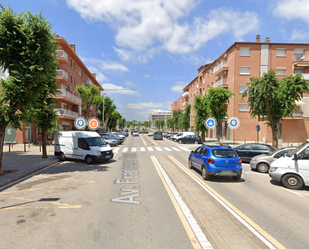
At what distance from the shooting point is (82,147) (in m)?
12.7

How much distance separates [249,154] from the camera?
42.3 feet

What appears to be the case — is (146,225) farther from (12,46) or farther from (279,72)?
(279,72)

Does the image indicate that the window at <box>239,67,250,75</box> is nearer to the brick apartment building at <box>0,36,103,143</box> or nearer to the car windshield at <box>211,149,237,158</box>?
the brick apartment building at <box>0,36,103,143</box>

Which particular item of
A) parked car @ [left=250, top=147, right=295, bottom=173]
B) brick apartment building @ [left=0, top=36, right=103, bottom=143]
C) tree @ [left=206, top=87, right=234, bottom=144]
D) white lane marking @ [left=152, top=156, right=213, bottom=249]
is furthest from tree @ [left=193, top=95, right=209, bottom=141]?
white lane marking @ [left=152, top=156, right=213, bottom=249]

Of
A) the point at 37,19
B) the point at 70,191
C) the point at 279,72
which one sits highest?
the point at 279,72

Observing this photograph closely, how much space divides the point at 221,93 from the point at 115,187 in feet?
80.0

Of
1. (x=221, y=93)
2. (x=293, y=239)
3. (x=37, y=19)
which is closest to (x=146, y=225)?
(x=293, y=239)

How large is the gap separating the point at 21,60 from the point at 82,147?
19.3ft

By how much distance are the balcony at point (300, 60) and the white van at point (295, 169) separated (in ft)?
104

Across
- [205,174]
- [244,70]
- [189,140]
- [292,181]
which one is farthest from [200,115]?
[292,181]

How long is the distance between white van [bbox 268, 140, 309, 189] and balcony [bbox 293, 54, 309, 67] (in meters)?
31.7

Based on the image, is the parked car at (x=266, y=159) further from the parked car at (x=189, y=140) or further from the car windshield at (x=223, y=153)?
the parked car at (x=189, y=140)

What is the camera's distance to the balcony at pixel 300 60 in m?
31.6

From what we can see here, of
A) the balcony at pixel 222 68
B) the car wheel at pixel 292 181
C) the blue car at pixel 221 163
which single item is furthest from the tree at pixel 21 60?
the balcony at pixel 222 68
